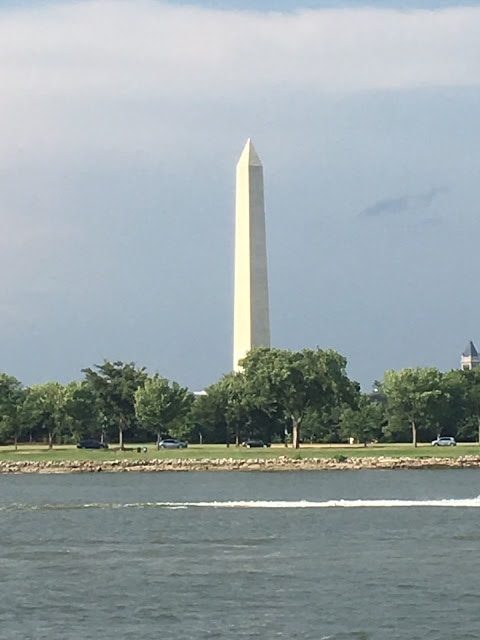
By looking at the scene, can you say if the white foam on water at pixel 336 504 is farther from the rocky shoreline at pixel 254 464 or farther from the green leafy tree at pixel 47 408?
the green leafy tree at pixel 47 408

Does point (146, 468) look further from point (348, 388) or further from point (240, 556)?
point (240, 556)

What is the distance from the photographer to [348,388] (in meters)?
119

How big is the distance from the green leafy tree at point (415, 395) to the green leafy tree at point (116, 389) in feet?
63.9

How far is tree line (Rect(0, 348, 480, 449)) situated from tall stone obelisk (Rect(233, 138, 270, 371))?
3958 millimetres

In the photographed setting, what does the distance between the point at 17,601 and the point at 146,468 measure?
205ft

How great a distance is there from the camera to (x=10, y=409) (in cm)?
12050

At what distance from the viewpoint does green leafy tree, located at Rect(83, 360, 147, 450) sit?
121 meters

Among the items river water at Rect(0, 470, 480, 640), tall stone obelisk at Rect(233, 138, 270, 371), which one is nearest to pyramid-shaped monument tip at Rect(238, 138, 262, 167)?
tall stone obelisk at Rect(233, 138, 270, 371)

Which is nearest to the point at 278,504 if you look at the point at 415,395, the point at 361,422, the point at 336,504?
the point at 336,504

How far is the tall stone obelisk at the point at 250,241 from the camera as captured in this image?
359 ft

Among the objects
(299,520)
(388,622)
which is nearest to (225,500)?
(299,520)

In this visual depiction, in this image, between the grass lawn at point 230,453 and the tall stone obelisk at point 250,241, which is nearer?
the grass lawn at point 230,453

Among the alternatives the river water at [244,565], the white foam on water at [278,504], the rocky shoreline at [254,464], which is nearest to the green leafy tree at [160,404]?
the rocky shoreline at [254,464]

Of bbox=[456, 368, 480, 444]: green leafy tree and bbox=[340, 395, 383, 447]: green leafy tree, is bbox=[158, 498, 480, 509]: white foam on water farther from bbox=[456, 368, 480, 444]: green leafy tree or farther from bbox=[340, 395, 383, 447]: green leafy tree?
bbox=[340, 395, 383, 447]: green leafy tree
